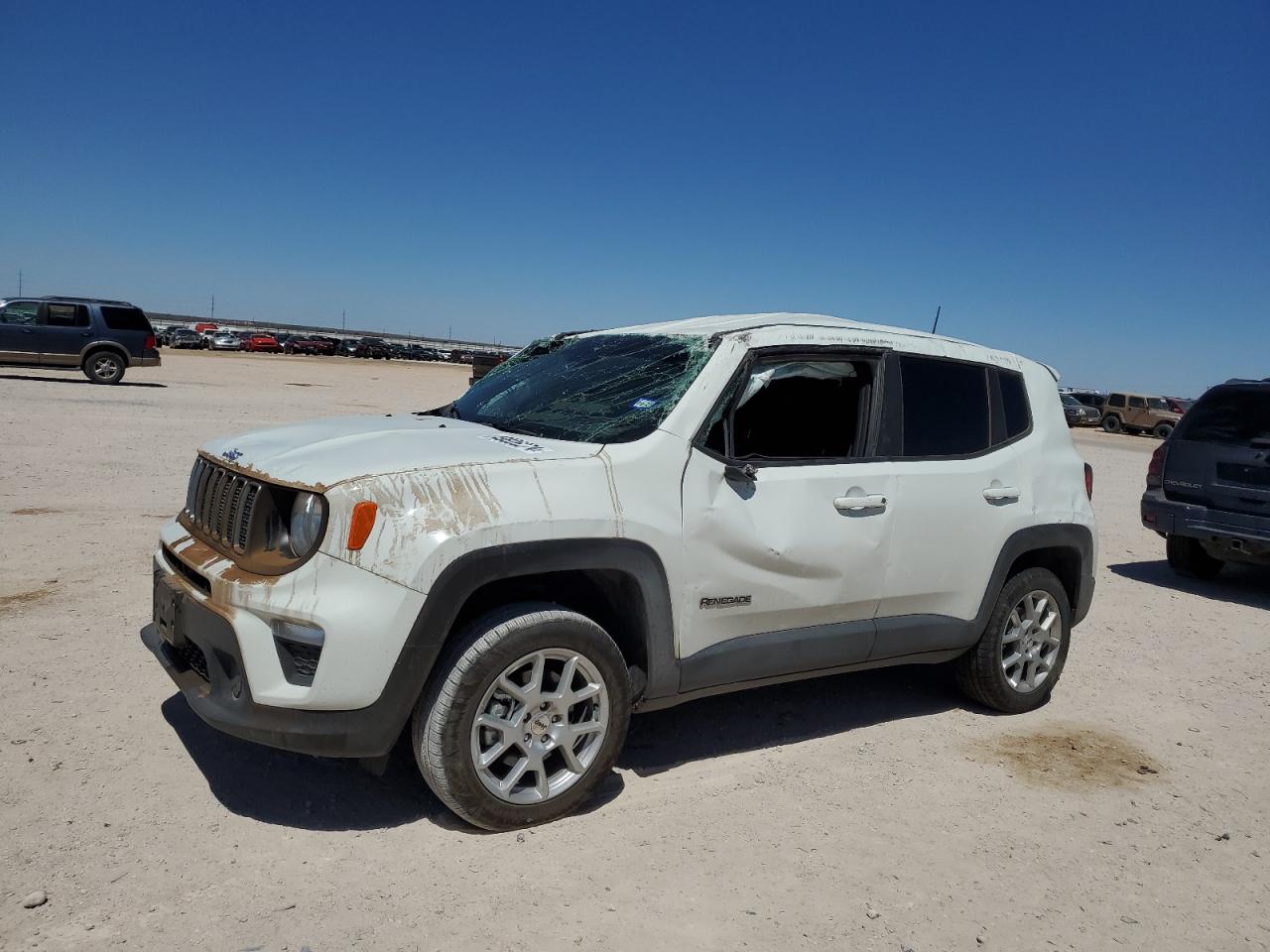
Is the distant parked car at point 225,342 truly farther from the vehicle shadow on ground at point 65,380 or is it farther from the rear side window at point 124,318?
the rear side window at point 124,318

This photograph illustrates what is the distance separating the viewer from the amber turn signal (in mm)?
2990

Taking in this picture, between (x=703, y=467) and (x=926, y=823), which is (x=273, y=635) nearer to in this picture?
(x=703, y=467)

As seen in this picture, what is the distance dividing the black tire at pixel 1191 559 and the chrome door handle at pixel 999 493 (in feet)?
16.8

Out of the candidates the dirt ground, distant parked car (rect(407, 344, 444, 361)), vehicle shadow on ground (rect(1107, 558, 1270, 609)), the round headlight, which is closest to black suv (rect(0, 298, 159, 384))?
the dirt ground

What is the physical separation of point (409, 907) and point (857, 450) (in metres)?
2.53

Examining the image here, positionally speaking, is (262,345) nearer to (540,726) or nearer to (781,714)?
(781,714)

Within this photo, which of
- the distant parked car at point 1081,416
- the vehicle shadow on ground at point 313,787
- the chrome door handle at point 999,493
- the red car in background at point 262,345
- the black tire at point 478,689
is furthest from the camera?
the red car in background at point 262,345

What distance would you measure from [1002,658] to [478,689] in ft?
9.47

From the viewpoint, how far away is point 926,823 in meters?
3.68

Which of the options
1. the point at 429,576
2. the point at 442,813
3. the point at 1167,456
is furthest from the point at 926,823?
the point at 1167,456

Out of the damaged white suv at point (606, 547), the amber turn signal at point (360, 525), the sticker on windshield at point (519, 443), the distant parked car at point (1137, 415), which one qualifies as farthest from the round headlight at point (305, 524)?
the distant parked car at point (1137, 415)

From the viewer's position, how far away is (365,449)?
335 cm

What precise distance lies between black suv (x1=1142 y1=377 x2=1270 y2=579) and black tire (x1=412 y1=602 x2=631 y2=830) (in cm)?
677

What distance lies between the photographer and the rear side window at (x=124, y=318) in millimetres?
21625
